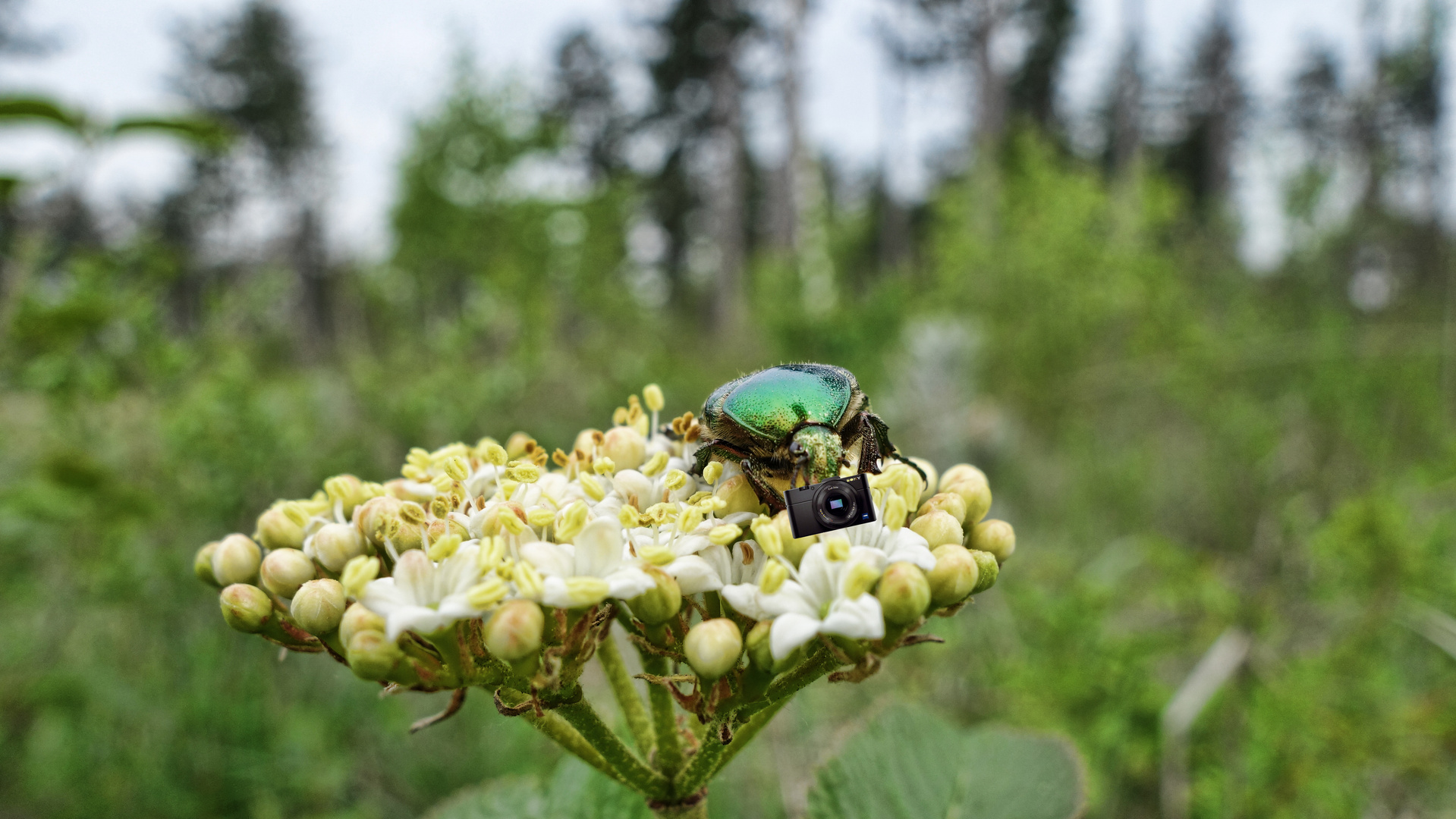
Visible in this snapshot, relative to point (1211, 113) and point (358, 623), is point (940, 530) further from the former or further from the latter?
point (1211, 113)

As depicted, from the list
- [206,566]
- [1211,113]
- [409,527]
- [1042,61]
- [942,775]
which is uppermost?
[409,527]

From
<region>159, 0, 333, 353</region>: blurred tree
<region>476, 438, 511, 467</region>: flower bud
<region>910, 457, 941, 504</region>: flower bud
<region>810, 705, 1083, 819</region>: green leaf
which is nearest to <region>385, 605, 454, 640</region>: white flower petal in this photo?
<region>476, 438, 511, 467</region>: flower bud

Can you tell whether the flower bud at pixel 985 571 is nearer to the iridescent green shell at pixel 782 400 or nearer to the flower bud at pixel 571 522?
the iridescent green shell at pixel 782 400

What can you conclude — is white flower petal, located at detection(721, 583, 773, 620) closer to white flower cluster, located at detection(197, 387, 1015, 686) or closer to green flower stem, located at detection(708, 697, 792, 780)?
white flower cluster, located at detection(197, 387, 1015, 686)

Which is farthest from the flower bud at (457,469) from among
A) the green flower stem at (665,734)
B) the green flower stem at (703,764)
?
the green flower stem at (703,764)

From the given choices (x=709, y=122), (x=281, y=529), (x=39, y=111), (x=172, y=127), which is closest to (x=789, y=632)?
(x=281, y=529)

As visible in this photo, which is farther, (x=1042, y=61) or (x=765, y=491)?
(x=1042, y=61)
